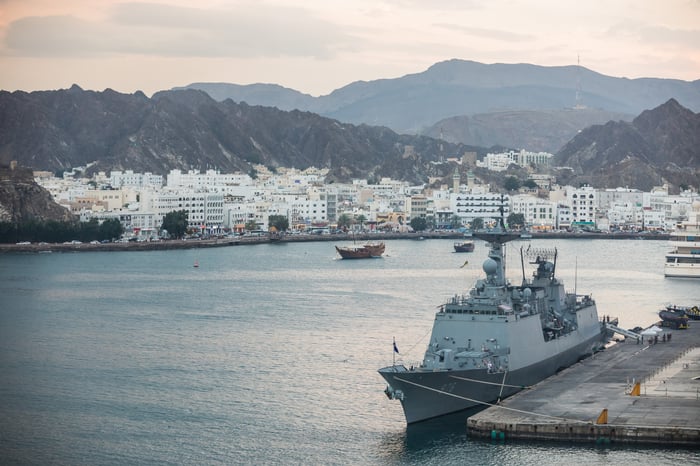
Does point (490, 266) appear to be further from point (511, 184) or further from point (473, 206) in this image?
point (511, 184)

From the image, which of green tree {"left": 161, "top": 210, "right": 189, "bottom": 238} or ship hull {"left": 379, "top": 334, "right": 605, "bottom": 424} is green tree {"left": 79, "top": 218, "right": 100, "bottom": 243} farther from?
ship hull {"left": 379, "top": 334, "right": 605, "bottom": 424}

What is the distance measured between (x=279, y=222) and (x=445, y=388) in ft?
301

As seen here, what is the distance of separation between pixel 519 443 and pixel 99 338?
76.9 ft

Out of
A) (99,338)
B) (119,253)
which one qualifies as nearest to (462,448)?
(99,338)

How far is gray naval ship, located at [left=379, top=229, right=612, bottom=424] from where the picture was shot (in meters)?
31.0

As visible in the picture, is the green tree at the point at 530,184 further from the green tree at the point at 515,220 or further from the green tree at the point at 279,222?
the green tree at the point at 279,222

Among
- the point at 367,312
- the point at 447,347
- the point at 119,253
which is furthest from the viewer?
the point at 119,253

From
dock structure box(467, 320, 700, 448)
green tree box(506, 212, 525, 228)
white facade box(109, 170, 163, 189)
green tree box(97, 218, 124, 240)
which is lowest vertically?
dock structure box(467, 320, 700, 448)

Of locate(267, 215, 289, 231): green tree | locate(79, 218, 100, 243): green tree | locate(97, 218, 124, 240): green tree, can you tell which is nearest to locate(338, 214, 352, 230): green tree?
locate(267, 215, 289, 231): green tree

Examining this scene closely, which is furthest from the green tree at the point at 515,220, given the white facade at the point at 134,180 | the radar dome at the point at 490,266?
the radar dome at the point at 490,266

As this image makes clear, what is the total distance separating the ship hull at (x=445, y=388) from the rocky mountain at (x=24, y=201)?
78.7 metres

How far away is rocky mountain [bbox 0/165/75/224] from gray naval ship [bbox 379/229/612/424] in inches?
2989

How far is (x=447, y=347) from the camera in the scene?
107ft

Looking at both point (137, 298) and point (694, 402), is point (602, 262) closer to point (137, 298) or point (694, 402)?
point (137, 298)
